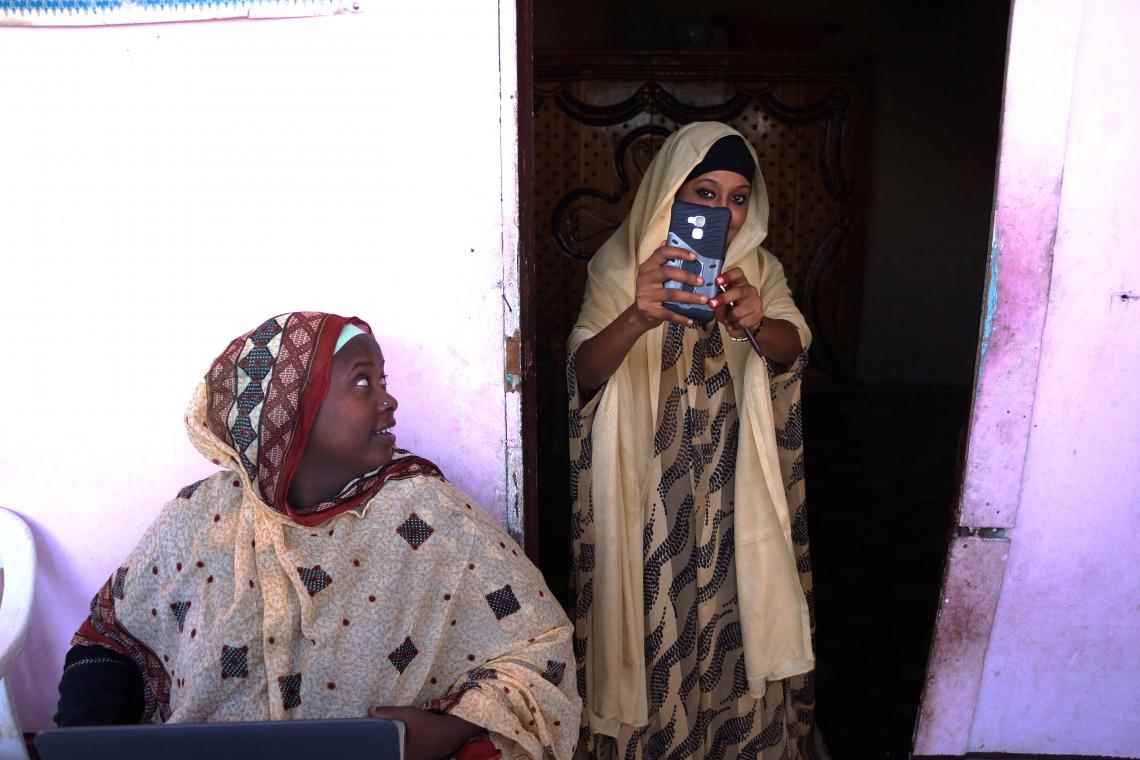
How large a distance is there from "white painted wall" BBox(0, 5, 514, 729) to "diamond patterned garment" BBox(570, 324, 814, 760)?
0.38 m

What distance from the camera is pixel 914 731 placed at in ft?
6.79

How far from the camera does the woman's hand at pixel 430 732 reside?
1.39 metres

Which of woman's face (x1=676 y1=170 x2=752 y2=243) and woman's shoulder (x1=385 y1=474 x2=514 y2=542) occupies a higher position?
woman's face (x1=676 y1=170 x2=752 y2=243)

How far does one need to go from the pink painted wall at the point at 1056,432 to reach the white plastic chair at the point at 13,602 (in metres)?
1.91

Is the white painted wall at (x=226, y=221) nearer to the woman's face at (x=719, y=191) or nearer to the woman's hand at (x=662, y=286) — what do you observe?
the woman's hand at (x=662, y=286)

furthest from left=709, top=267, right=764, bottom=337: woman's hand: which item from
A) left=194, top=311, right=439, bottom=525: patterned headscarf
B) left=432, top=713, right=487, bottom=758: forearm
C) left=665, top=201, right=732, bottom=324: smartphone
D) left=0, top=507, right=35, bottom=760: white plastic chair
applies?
left=0, top=507, right=35, bottom=760: white plastic chair

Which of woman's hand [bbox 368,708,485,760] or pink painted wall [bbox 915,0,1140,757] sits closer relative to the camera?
woman's hand [bbox 368,708,485,760]

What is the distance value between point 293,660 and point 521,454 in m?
0.61

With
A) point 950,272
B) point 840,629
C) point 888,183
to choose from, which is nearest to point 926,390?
point 950,272

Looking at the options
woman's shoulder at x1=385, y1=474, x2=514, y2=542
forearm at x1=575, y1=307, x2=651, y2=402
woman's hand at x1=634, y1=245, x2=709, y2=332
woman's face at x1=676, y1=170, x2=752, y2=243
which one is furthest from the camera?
woman's face at x1=676, y1=170, x2=752, y2=243

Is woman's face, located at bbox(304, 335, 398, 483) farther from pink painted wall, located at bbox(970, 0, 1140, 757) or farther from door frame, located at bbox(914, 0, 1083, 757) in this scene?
pink painted wall, located at bbox(970, 0, 1140, 757)

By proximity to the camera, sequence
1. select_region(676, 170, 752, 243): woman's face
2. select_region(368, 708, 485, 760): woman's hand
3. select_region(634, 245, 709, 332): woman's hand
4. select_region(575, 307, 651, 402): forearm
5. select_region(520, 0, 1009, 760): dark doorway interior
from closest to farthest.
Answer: select_region(368, 708, 485, 760): woman's hand < select_region(634, 245, 709, 332): woman's hand < select_region(575, 307, 651, 402): forearm < select_region(676, 170, 752, 243): woman's face < select_region(520, 0, 1009, 760): dark doorway interior

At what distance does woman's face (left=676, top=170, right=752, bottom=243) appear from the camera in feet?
6.33

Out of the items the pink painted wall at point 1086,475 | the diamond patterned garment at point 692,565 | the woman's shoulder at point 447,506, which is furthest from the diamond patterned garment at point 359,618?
the pink painted wall at point 1086,475
